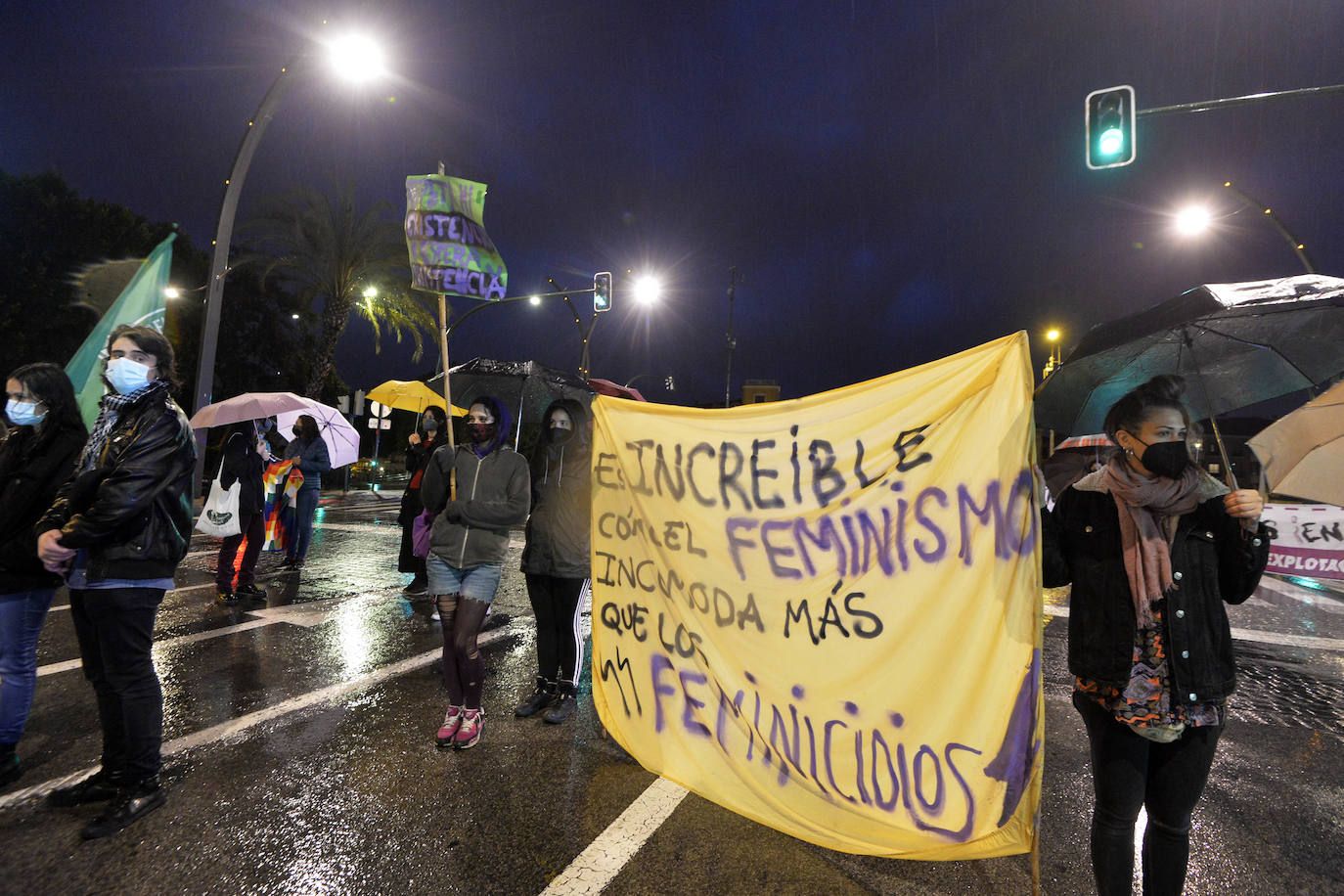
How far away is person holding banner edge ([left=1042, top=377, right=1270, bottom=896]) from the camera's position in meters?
1.95

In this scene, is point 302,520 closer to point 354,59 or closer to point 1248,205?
point 354,59

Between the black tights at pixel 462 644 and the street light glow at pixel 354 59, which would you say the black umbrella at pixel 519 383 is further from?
the street light glow at pixel 354 59

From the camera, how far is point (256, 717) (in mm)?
3809

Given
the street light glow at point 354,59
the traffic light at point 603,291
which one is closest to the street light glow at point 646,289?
the traffic light at point 603,291

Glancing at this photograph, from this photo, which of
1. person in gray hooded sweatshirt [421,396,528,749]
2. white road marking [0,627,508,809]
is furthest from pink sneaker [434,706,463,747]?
white road marking [0,627,508,809]

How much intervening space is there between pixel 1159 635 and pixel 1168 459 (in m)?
0.54

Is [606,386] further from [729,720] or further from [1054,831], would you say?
[1054,831]

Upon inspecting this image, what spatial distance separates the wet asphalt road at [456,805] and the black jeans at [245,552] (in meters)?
1.43

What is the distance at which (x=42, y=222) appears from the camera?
2473 centimetres

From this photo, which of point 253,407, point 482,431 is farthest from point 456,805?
point 253,407

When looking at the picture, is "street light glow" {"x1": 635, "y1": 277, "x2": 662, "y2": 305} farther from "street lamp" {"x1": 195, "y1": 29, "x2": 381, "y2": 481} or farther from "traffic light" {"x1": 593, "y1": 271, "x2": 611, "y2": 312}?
"street lamp" {"x1": 195, "y1": 29, "x2": 381, "y2": 481}

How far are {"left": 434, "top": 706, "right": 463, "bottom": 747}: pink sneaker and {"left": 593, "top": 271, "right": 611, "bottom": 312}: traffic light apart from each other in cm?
1632

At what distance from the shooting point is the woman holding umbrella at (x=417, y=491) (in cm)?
688

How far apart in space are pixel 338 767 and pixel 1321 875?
420 centimetres
